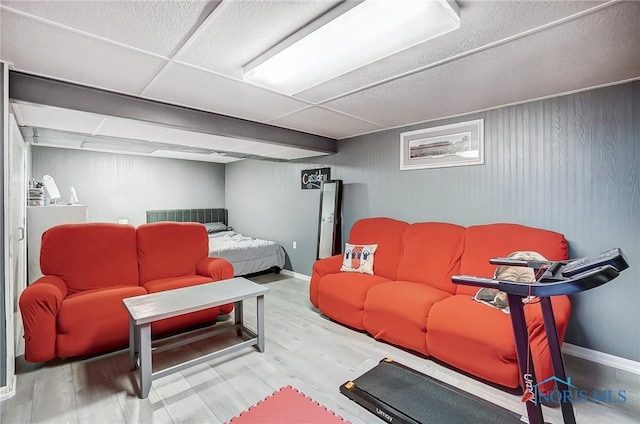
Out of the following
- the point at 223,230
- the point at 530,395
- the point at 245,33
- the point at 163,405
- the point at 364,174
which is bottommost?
the point at 163,405

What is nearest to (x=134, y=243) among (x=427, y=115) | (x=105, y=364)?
(x=105, y=364)

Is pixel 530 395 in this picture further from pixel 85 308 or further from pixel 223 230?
pixel 223 230

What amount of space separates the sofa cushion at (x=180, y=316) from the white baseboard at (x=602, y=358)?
3.36 metres

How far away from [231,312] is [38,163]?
4.35 m

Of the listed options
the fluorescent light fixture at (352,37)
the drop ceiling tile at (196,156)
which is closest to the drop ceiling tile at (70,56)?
the fluorescent light fixture at (352,37)

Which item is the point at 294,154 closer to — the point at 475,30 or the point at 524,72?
the point at 524,72

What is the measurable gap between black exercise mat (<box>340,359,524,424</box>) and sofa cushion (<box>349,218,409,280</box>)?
1265mm

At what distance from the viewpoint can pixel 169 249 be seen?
3408mm

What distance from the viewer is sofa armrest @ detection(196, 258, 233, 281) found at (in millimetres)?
3316

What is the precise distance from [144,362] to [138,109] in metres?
2.12

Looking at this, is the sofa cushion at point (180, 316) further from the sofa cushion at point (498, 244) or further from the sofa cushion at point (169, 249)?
the sofa cushion at point (498, 244)

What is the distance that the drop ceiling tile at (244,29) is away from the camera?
1.45 metres

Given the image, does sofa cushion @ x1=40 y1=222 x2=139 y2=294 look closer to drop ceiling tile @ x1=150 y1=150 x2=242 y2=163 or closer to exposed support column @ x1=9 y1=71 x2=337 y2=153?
exposed support column @ x1=9 y1=71 x2=337 y2=153

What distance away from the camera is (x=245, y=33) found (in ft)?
5.49
